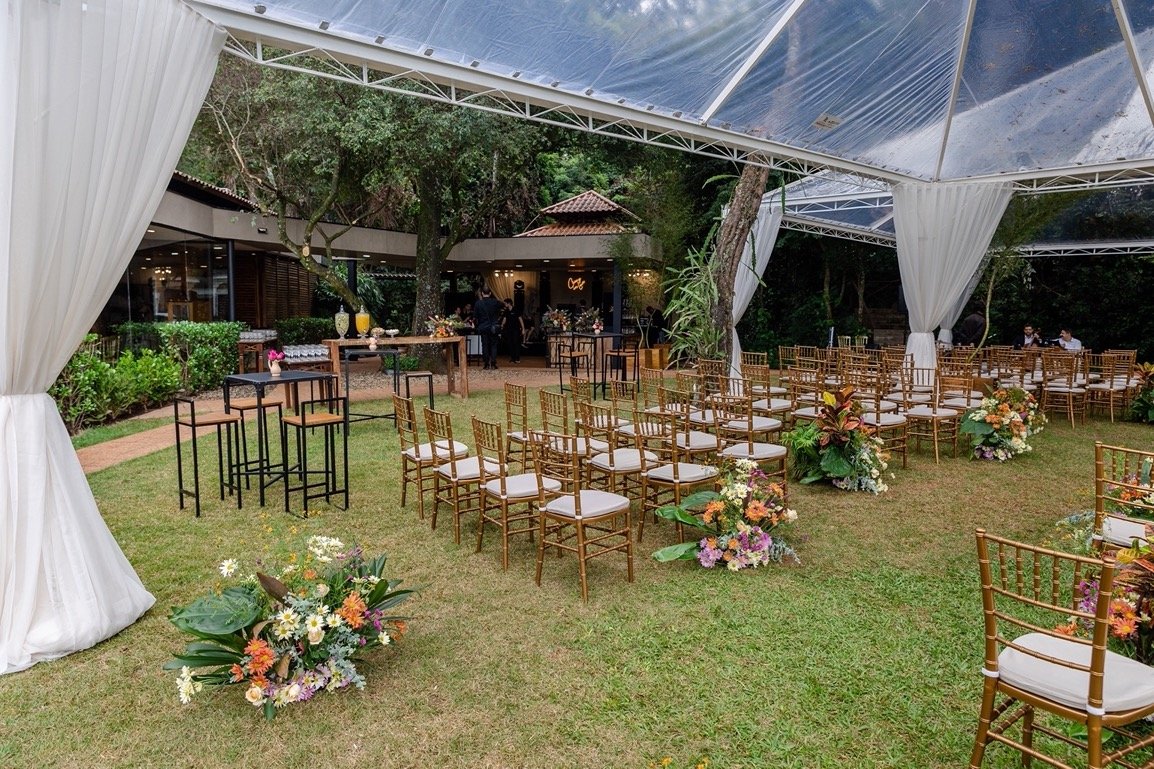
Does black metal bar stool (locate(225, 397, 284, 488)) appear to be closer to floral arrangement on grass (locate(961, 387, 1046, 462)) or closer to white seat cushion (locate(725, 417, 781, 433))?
white seat cushion (locate(725, 417, 781, 433))

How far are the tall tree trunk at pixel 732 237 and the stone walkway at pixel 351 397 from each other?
4.45 m

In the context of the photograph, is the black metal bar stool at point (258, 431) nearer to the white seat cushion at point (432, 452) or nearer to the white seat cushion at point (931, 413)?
the white seat cushion at point (432, 452)

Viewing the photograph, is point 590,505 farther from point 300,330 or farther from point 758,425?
point 300,330

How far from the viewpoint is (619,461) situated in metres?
5.03

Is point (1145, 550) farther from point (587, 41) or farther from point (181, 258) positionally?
point (181, 258)

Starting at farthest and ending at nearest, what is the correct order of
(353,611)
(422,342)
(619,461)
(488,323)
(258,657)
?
1. (488,323)
2. (422,342)
3. (619,461)
4. (353,611)
5. (258,657)

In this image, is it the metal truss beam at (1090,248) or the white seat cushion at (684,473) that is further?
the metal truss beam at (1090,248)

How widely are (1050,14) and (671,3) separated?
13.6 ft

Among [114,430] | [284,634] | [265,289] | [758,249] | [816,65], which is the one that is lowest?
[284,634]

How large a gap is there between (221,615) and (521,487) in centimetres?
185

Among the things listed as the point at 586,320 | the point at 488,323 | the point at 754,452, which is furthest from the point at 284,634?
the point at 586,320

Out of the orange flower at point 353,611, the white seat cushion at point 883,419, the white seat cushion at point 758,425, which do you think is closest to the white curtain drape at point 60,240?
the orange flower at point 353,611

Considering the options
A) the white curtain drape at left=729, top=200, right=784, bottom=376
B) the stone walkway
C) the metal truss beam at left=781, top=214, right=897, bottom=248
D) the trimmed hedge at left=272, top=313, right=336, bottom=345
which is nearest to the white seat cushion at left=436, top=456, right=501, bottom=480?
the stone walkway

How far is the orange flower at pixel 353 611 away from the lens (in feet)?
9.53
